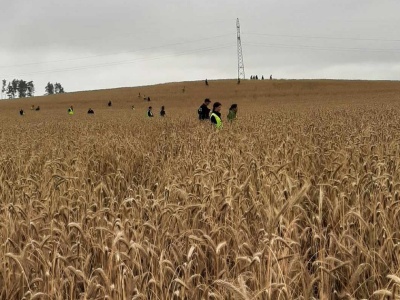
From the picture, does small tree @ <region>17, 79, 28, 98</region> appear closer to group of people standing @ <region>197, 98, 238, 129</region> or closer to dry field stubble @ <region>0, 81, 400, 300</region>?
group of people standing @ <region>197, 98, 238, 129</region>

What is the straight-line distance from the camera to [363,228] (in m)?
2.59

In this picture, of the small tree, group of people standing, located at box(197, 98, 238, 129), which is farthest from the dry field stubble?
the small tree

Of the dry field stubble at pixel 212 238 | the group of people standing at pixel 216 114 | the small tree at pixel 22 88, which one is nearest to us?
the dry field stubble at pixel 212 238

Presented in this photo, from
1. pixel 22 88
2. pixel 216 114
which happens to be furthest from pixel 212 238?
pixel 22 88

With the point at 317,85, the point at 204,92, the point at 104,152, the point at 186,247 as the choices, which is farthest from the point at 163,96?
the point at 186,247

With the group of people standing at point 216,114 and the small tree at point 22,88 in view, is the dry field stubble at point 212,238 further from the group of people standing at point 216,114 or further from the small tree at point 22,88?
the small tree at point 22,88

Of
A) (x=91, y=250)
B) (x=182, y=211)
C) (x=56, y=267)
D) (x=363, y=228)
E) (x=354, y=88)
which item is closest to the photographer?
(x=56, y=267)

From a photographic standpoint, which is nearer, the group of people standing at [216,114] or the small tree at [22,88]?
the group of people standing at [216,114]

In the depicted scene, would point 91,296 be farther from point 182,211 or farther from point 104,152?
point 104,152

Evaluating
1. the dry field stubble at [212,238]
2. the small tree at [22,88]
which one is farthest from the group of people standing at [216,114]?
the small tree at [22,88]

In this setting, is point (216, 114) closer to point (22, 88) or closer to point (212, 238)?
point (212, 238)

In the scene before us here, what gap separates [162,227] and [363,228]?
4.48 feet

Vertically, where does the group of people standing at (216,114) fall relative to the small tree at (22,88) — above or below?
below

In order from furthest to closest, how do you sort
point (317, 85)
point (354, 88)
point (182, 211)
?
point (317, 85) → point (354, 88) → point (182, 211)
